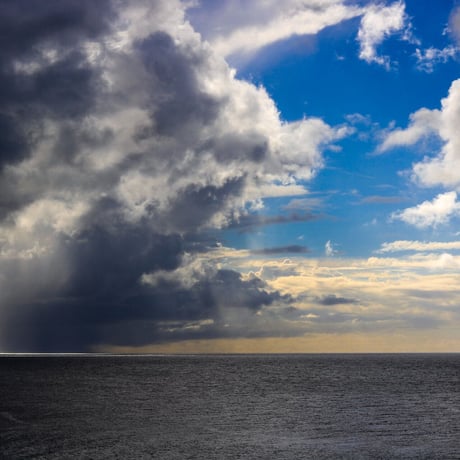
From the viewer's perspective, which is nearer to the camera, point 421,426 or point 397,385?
point 421,426

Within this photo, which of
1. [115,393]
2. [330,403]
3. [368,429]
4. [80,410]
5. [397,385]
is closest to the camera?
[368,429]

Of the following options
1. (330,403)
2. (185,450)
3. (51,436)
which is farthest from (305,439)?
(330,403)

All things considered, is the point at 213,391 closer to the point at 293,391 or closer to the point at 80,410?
the point at 293,391

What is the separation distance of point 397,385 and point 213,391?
4169cm

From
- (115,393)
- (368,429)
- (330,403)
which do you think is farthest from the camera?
(115,393)

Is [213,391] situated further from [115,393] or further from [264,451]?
[264,451]

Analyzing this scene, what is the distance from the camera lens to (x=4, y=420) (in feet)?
205

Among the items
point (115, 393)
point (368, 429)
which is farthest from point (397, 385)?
point (368, 429)

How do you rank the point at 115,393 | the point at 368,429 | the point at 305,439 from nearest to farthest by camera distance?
the point at 305,439 < the point at 368,429 < the point at 115,393

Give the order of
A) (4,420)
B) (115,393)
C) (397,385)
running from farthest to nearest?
(397,385) → (115,393) → (4,420)

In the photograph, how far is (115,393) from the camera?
3925 inches

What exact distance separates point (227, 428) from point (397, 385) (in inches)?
2862

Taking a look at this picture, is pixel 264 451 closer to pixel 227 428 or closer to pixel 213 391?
pixel 227 428

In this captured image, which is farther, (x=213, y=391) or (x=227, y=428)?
(x=213, y=391)
